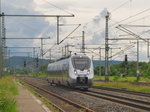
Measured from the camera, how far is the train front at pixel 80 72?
38.6 meters

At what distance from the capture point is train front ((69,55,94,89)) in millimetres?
38562

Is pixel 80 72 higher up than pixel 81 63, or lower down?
lower down

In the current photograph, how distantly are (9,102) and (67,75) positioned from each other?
Result: 24520 millimetres

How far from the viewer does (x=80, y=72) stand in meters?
38.7

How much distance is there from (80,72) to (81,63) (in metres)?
0.94

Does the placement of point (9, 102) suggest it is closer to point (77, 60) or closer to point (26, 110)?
point (26, 110)

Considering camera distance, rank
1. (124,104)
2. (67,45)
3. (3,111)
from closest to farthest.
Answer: (3,111)
(124,104)
(67,45)

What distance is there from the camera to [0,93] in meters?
Result: 15.6

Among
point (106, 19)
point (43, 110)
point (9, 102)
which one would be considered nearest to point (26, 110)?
point (43, 110)

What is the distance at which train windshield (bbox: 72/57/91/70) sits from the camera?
39000mm

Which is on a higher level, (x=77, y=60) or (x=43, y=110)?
(x=77, y=60)

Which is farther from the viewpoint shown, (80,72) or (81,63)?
(81,63)

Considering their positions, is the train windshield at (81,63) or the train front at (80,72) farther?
the train windshield at (81,63)

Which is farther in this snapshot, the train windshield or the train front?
the train windshield
